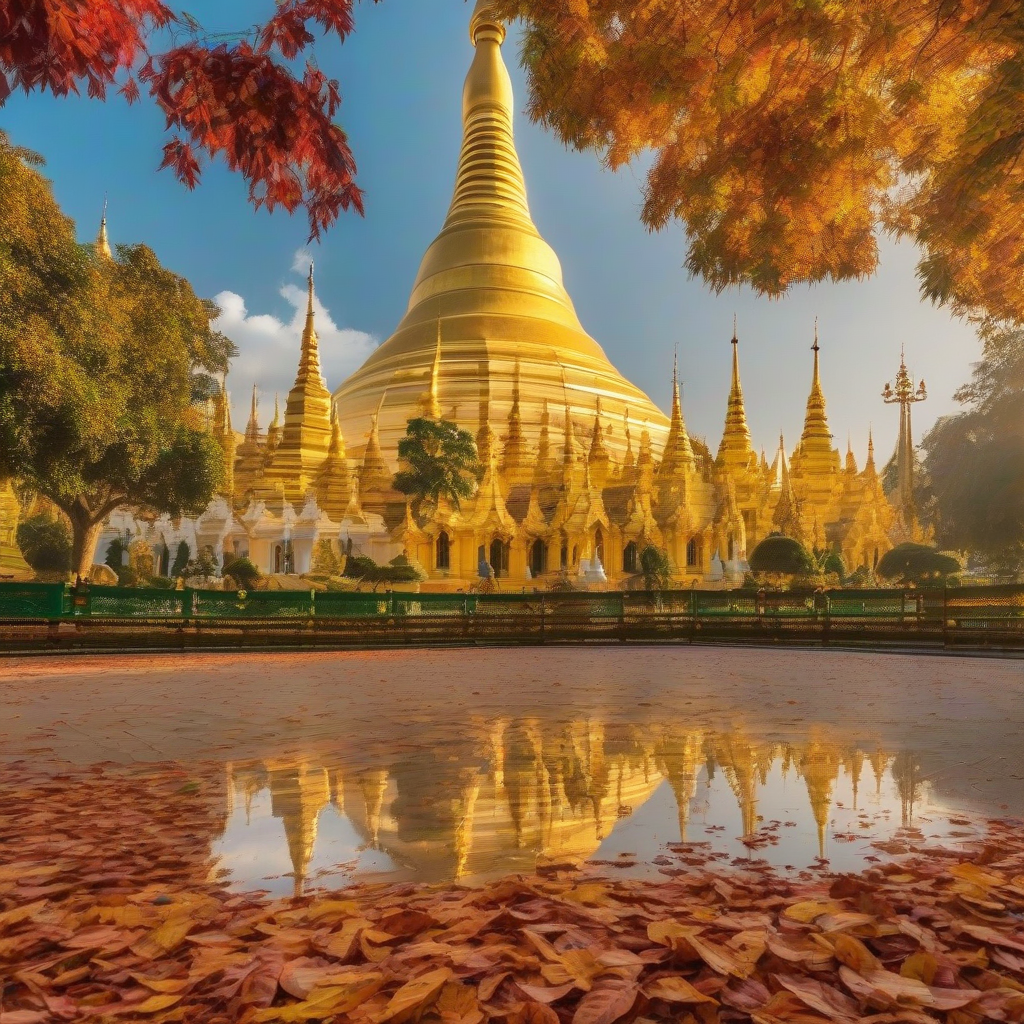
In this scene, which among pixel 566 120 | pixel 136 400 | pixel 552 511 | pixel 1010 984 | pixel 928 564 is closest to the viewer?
pixel 1010 984

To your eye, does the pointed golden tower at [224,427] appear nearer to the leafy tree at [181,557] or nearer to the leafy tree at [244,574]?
the leafy tree at [181,557]

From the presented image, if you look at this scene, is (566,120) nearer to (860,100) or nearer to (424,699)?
(860,100)

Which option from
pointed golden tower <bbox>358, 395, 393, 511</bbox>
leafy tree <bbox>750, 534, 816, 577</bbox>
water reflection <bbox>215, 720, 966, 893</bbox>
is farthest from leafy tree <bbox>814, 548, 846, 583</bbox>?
water reflection <bbox>215, 720, 966, 893</bbox>

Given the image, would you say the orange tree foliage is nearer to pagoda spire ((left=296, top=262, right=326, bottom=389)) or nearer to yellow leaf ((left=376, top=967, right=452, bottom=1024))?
yellow leaf ((left=376, top=967, right=452, bottom=1024))

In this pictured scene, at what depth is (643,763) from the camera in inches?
182

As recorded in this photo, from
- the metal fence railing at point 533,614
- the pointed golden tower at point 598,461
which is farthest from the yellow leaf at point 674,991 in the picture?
the pointed golden tower at point 598,461

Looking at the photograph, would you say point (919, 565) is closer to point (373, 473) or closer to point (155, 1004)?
point (373, 473)

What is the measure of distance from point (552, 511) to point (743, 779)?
3067cm

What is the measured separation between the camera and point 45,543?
3269cm

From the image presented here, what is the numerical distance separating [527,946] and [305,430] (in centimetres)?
Answer: 3625

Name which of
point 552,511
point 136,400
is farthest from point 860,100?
point 552,511

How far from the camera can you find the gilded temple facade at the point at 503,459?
106ft

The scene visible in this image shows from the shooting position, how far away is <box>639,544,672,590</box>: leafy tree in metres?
29.5

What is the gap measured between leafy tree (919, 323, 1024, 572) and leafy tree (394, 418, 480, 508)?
17.2 m
